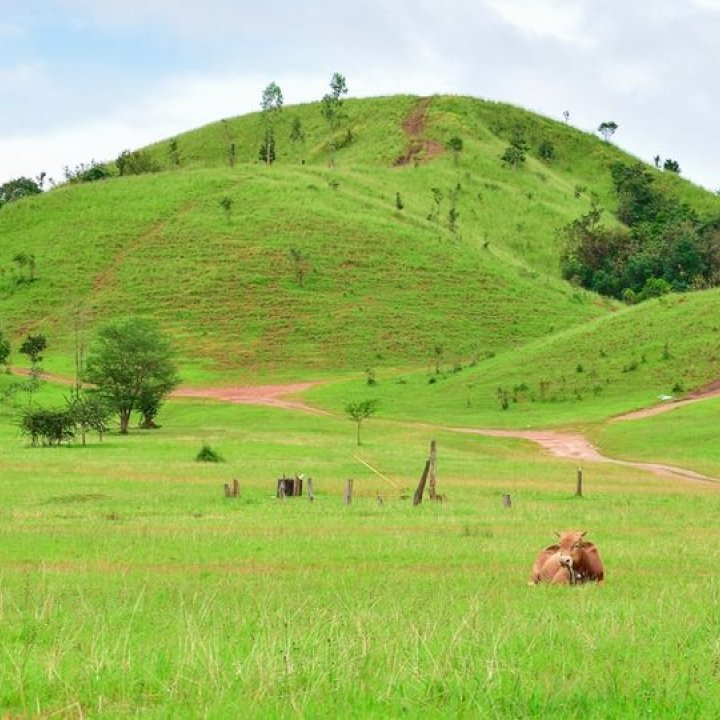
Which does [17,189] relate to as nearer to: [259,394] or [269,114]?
[269,114]

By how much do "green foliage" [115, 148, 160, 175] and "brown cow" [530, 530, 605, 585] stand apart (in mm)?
152177

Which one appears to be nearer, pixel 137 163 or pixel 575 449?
pixel 575 449

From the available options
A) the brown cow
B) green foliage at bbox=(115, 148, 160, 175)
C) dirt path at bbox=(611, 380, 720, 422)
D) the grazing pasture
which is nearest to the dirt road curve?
dirt path at bbox=(611, 380, 720, 422)

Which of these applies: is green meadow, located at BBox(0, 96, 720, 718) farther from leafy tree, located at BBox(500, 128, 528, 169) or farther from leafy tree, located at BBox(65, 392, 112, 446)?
leafy tree, located at BBox(65, 392, 112, 446)

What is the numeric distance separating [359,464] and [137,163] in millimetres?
133181

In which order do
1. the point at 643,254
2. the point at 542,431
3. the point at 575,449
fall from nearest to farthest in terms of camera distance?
the point at 575,449 < the point at 542,431 < the point at 643,254

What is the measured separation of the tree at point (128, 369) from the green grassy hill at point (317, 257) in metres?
23.4

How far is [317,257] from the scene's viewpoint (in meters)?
125

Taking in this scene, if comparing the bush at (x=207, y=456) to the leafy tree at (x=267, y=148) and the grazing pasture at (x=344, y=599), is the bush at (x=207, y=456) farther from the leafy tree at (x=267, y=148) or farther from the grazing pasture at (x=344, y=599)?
the leafy tree at (x=267, y=148)

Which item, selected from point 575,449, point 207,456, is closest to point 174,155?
point 575,449

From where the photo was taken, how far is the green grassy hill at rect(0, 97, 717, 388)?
4257 inches

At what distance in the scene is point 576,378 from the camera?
80750mm

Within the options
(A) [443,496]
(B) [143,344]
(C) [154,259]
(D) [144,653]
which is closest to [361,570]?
(D) [144,653]

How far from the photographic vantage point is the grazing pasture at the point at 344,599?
822 centimetres
